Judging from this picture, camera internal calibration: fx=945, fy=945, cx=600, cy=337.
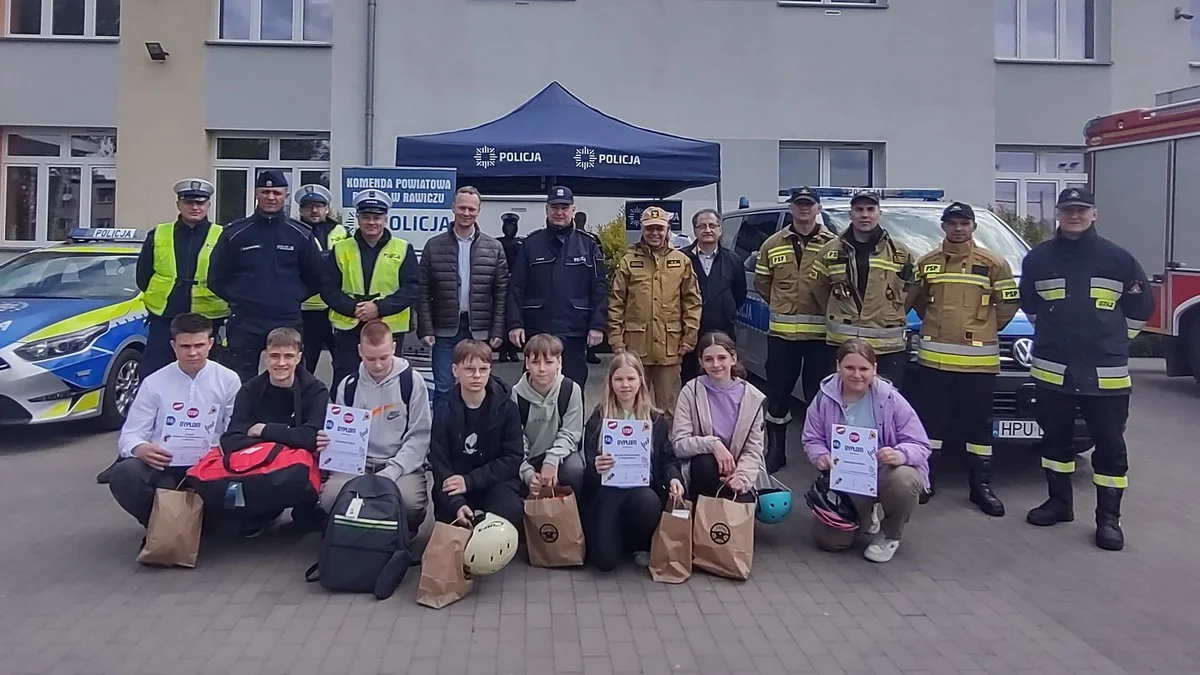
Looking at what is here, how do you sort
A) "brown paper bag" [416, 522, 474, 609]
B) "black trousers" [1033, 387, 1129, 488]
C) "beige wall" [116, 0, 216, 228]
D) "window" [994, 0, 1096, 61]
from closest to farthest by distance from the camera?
"brown paper bag" [416, 522, 474, 609] < "black trousers" [1033, 387, 1129, 488] < "beige wall" [116, 0, 216, 228] < "window" [994, 0, 1096, 61]

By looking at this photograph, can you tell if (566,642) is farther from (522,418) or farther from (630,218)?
(630,218)

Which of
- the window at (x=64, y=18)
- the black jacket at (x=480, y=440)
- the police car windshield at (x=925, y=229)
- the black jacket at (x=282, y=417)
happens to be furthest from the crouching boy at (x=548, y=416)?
the window at (x=64, y=18)

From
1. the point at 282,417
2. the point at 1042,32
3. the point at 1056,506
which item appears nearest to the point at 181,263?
the point at 282,417

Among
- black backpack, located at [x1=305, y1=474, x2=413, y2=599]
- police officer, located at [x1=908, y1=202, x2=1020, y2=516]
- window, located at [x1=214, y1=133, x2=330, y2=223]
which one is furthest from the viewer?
window, located at [x1=214, y1=133, x2=330, y2=223]

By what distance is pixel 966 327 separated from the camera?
630 cm

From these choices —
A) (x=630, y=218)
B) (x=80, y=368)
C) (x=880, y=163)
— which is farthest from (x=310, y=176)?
(x=880, y=163)

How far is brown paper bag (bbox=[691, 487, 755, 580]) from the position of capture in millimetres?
5016

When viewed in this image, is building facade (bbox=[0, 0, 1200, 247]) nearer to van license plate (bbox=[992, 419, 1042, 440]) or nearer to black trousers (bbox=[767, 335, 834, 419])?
black trousers (bbox=[767, 335, 834, 419])

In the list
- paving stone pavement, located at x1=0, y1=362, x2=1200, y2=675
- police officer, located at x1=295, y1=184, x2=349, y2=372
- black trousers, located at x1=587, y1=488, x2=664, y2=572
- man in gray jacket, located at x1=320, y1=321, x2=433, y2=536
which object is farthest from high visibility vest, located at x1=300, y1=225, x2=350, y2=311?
black trousers, located at x1=587, y1=488, x2=664, y2=572

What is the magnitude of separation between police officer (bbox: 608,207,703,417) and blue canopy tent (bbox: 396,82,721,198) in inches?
107

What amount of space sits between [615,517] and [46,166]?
15365 millimetres

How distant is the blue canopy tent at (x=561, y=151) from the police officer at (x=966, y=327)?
3.47 metres

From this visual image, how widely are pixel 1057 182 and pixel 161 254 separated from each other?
15.4 m

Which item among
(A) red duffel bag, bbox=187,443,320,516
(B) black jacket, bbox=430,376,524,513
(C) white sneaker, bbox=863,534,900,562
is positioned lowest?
(C) white sneaker, bbox=863,534,900,562
